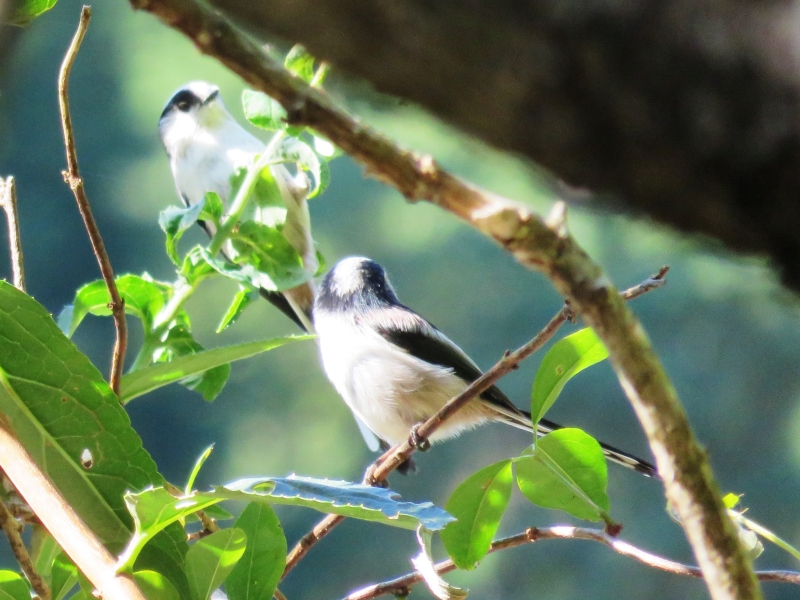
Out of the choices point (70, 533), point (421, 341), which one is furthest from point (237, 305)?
point (421, 341)

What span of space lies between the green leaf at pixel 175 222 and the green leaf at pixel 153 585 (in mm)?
350

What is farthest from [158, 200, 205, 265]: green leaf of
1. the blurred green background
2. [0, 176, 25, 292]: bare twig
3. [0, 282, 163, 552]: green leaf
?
the blurred green background

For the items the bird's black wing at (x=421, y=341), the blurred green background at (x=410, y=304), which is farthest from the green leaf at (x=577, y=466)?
the blurred green background at (x=410, y=304)

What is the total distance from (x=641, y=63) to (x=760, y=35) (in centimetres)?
4

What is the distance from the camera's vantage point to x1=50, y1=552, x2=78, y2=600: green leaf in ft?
1.79

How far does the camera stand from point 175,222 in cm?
73

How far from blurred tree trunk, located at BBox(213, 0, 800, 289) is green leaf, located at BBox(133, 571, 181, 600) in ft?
0.99

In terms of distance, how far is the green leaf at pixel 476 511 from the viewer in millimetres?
533

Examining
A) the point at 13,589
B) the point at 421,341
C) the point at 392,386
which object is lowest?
the point at 13,589

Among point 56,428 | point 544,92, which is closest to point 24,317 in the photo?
point 56,428

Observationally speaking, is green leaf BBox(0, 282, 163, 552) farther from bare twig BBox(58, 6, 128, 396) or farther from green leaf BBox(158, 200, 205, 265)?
green leaf BBox(158, 200, 205, 265)

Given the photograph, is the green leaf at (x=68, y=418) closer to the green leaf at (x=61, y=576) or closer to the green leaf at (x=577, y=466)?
the green leaf at (x=61, y=576)

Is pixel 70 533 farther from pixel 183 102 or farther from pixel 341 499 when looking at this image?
pixel 183 102

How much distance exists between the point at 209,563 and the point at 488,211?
332 mm
